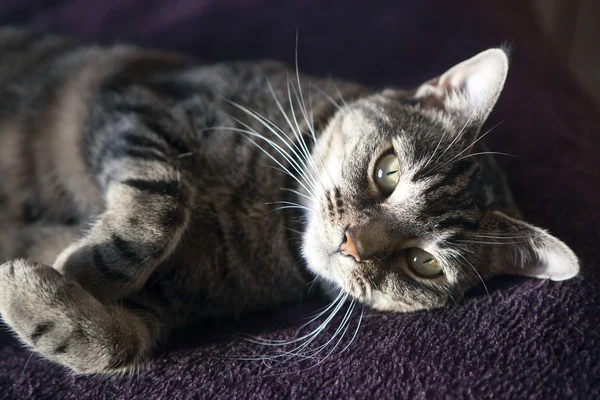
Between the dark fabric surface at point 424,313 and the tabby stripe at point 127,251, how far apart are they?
0.22 metres

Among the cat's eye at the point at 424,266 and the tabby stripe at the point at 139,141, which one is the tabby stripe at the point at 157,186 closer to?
the tabby stripe at the point at 139,141

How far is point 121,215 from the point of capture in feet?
3.46

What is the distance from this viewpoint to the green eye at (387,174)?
3.60 ft

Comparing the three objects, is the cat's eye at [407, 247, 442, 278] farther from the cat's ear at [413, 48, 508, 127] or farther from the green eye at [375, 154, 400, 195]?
the cat's ear at [413, 48, 508, 127]

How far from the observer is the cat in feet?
3.33

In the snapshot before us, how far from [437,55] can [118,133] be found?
1283 millimetres

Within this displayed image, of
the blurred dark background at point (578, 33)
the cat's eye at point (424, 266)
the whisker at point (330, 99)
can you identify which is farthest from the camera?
the blurred dark background at point (578, 33)

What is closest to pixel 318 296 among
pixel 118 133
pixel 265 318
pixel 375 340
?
pixel 265 318

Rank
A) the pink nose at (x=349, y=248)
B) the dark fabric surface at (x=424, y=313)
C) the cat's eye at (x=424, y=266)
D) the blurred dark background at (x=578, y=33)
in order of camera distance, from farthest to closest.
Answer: the blurred dark background at (x=578, y=33), the cat's eye at (x=424, y=266), the pink nose at (x=349, y=248), the dark fabric surface at (x=424, y=313)

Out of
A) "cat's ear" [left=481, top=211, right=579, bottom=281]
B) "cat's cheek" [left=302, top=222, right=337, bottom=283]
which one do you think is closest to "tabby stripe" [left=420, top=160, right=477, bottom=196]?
"cat's ear" [left=481, top=211, right=579, bottom=281]

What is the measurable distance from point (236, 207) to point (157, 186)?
212 millimetres

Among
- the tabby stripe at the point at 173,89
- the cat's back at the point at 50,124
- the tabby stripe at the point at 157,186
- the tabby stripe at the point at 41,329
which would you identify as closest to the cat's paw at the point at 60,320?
the tabby stripe at the point at 41,329

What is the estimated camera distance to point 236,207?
122 centimetres

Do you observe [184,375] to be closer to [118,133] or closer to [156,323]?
[156,323]
